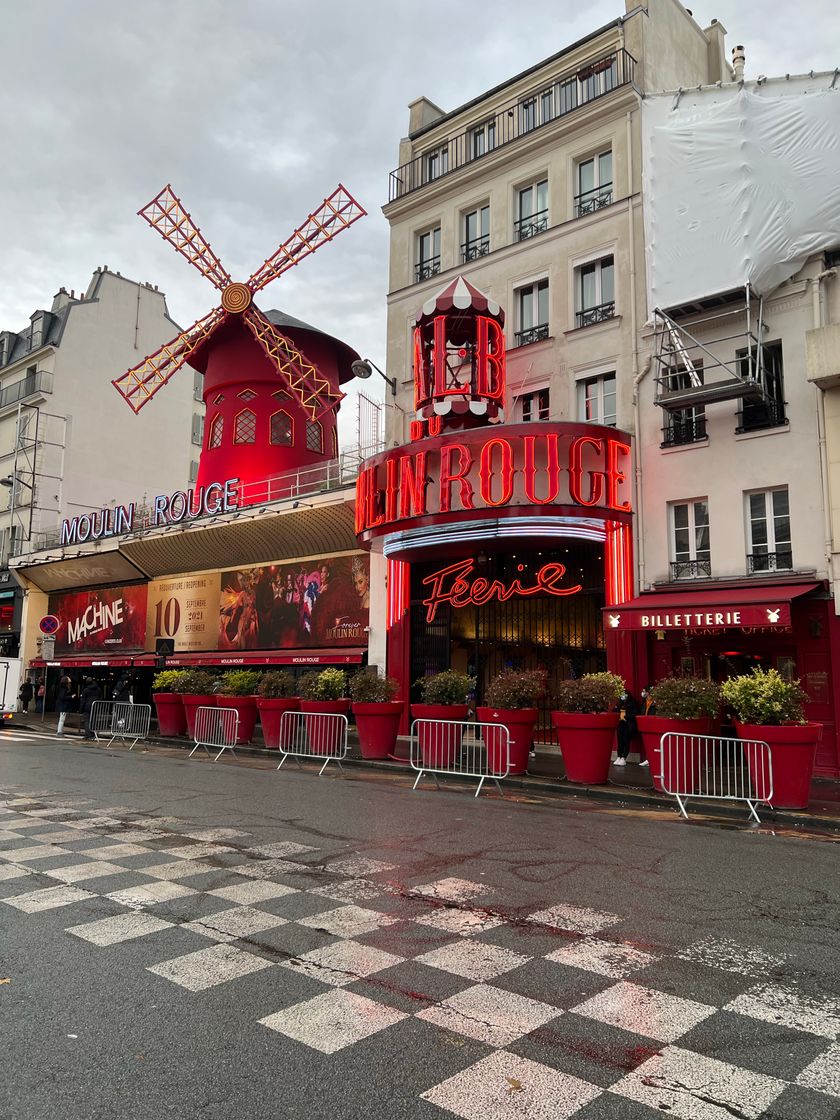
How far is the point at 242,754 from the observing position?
17.0 metres

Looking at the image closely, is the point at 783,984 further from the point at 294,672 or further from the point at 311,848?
the point at 294,672

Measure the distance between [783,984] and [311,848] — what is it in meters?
4.22

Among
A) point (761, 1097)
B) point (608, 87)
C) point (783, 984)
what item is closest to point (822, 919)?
point (783, 984)

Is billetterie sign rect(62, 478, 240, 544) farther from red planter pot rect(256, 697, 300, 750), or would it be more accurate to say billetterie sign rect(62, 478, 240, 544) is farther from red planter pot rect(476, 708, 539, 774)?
red planter pot rect(476, 708, 539, 774)

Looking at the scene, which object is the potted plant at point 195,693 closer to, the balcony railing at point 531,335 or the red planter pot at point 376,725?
the red planter pot at point 376,725

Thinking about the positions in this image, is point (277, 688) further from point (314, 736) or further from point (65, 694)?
point (65, 694)

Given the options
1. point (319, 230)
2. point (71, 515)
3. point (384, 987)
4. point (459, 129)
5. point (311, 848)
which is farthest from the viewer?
point (71, 515)

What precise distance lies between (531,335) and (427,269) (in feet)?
14.4

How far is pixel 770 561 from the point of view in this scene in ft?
47.3

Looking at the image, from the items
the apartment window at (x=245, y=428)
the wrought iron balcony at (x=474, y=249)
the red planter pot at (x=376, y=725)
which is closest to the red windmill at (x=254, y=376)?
the apartment window at (x=245, y=428)

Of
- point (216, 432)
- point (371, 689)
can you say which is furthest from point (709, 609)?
point (216, 432)

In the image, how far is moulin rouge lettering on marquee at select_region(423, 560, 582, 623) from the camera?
1670 cm

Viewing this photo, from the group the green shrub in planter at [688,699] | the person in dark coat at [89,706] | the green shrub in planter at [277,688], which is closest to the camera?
the green shrub in planter at [688,699]

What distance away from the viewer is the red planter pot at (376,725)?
14875 millimetres
